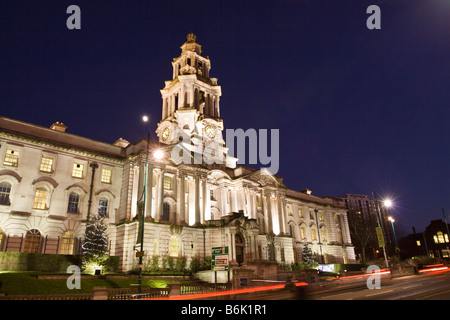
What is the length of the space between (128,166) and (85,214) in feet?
25.7

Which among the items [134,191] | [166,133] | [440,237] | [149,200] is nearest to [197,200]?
[149,200]

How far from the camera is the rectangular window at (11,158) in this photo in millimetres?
34091

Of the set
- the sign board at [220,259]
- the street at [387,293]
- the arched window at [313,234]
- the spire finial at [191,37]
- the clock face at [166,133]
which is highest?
the spire finial at [191,37]

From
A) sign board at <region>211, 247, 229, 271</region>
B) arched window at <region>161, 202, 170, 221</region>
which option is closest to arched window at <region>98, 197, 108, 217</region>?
arched window at <region>161, 202, 170, 221</region>

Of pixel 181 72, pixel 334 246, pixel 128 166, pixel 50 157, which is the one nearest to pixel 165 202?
pixel 128 166

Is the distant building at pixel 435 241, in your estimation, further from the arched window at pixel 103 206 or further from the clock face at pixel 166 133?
the arched window at pixel 103 206

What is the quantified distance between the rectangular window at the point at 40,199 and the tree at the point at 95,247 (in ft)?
20.3

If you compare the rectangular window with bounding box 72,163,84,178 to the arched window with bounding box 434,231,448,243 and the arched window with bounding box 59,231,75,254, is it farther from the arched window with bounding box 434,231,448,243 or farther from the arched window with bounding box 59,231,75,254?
the arched window with bounding box 434,231,448,243

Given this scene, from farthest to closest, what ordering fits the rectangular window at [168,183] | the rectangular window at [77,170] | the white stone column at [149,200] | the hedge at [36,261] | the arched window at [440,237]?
the arched window at [440,237] → the rectangular window at [168,183] → the white stone column at [149,200] → the rectangular window at [77,170] → the hedge at [36,261]

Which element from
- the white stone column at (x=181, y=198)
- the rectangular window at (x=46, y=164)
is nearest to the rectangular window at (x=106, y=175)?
the rectangular window at (x=46, y=164)

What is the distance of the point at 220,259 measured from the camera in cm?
2216

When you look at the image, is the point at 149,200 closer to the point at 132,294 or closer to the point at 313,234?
the point at 132,294

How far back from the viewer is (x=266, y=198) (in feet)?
183
